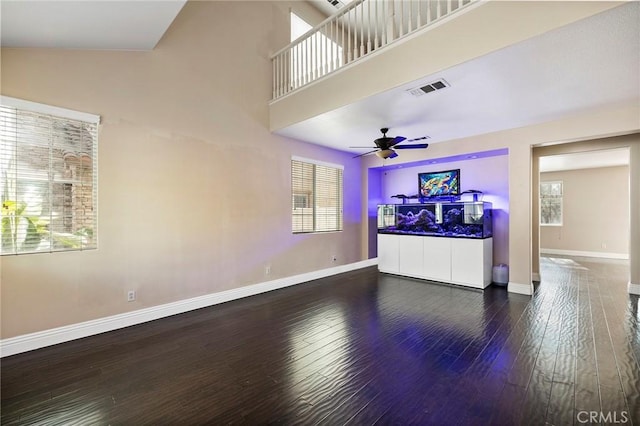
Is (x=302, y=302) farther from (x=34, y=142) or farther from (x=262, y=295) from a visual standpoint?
(x=34, y=142)

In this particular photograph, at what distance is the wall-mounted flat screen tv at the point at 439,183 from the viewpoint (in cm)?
564

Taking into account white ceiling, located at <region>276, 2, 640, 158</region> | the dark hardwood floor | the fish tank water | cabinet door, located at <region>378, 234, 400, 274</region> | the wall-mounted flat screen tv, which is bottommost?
the dark hardwood floor

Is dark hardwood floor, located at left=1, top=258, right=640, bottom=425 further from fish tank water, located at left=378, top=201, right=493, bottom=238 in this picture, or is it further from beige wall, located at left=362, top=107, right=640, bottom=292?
fish tank water, located at left=378, top=201, right=493, bottom=238

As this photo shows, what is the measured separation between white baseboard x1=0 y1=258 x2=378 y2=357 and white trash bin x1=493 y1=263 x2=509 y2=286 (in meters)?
3.61

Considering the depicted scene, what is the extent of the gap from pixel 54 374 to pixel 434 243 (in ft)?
17.6

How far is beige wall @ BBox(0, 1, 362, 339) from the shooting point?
2791mm

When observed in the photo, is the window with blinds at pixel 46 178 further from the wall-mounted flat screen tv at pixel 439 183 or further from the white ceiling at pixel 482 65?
the wall-mounted flat screen tv at pixel 439 183

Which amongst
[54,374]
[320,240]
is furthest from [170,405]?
[320,240]

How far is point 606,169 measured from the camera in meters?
7.70

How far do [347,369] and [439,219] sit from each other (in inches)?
154

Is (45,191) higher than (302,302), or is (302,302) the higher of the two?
(45,191)

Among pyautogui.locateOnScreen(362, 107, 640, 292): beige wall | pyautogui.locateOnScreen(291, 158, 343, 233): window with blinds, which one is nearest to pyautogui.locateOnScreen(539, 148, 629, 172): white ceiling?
pyautogui.locateOnScreen(362, 107, 640, 292): beige wall

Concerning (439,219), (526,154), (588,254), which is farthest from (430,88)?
(588,254)

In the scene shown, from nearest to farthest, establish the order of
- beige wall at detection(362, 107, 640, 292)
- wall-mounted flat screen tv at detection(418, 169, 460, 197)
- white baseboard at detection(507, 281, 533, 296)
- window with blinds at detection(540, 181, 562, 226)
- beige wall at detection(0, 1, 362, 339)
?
beige wall at detection(0, 1, 362, 339) → beige wall at detection(362, 107, 640, 292) → white baseboard at detection(507, 281, 533, 296) → wall-mounted flat screen tv at detection(418, 169, 460, 197) → window with blinds at detection(540, 181, 562, 226)
